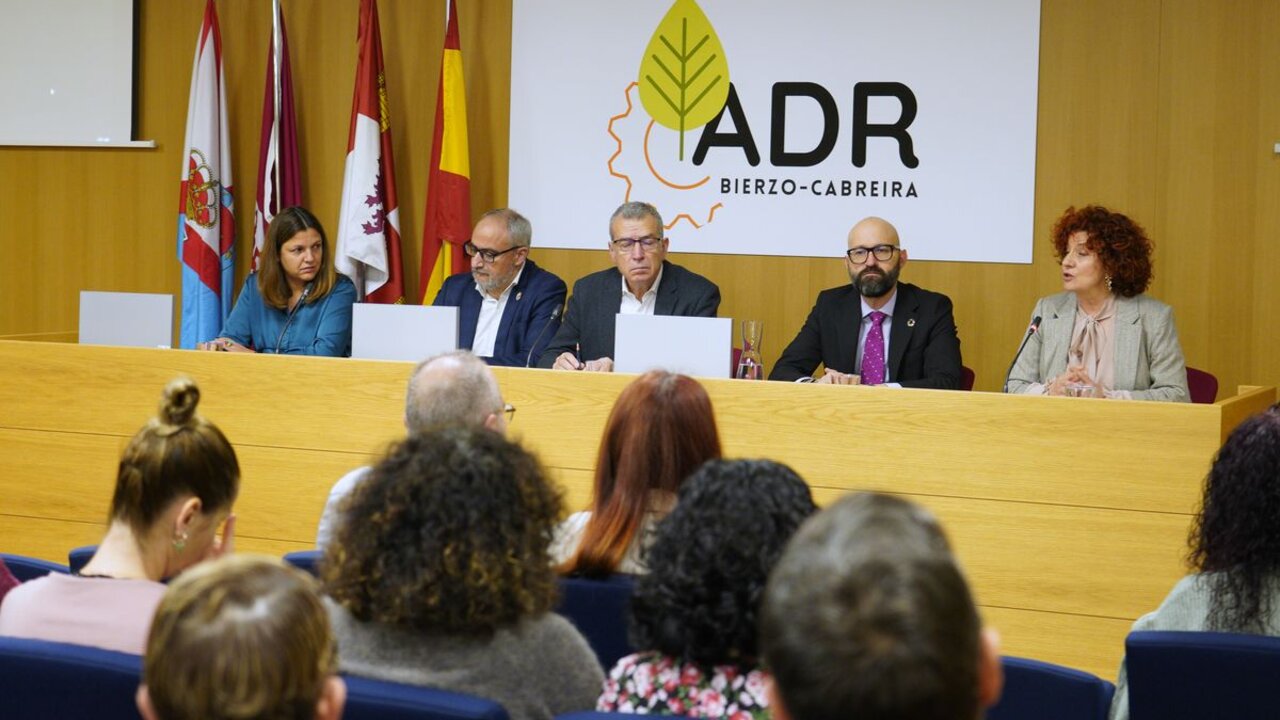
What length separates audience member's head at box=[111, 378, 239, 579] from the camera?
2119 millimetres

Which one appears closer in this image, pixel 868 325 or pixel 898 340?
pixel 898 340

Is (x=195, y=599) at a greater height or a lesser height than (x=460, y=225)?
lesser

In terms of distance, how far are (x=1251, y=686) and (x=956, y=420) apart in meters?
1.91

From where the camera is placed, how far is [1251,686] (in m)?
1.99

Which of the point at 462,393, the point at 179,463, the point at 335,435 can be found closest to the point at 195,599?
the point at 179,463

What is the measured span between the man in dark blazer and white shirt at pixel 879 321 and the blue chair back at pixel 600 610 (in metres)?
2.77

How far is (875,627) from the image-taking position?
37.8 inches

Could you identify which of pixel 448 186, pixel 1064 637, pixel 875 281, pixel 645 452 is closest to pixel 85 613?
pixel 645 452

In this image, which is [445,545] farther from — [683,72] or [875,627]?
[683,72]

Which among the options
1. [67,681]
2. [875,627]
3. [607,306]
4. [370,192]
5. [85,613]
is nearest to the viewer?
[875,627]

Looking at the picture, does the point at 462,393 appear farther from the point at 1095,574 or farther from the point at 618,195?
the point at 618,195

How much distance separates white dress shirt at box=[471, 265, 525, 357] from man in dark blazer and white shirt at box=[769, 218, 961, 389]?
1.17 m

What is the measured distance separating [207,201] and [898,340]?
11.4 ft

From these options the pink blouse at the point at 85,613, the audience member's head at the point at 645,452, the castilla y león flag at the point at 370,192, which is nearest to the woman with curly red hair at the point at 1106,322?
the audience member's head at the point at 645,452
